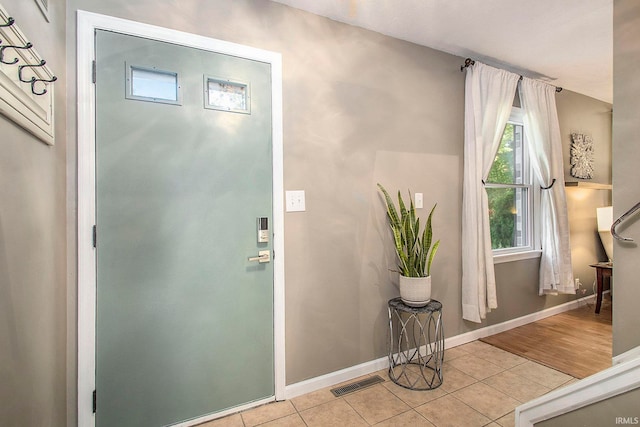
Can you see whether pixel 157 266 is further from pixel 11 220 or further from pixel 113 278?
pixel 11 220

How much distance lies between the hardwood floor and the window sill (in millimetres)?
700

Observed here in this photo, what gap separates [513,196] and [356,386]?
2.60 meters

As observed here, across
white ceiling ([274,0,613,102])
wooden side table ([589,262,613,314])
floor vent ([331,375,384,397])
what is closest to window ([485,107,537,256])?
white ceiling ([274,0,613,102])

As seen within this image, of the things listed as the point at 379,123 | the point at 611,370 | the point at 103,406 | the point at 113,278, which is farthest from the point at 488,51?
the point at 103,406

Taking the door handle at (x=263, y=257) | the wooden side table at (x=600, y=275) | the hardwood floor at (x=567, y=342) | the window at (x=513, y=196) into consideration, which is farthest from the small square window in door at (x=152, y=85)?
the wooden side table at (x=600, y=275)

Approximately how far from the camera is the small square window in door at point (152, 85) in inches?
62.0

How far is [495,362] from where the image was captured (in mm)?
2400

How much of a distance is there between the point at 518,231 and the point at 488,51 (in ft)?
6.20

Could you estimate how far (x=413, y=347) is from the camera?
2.48 m

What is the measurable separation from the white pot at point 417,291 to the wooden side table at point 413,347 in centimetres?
4

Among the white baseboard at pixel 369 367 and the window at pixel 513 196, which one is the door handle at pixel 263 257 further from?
the window at pixel 513 196

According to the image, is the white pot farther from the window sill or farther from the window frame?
the window frame

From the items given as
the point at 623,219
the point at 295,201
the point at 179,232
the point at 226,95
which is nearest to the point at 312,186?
the point at 295,201

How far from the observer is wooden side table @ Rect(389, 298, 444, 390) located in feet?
6.95
